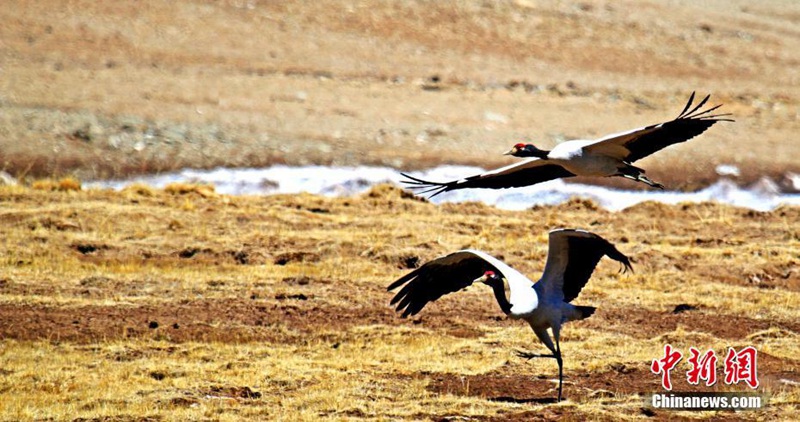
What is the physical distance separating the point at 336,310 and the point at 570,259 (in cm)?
386

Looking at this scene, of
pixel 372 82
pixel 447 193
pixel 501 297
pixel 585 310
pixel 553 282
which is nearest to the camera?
pixel 501 297

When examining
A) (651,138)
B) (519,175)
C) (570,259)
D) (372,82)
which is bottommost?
(570,259)

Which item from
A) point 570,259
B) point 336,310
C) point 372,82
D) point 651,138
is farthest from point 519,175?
point 372,82

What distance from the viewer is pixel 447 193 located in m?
21.3

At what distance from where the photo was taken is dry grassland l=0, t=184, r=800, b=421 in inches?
399

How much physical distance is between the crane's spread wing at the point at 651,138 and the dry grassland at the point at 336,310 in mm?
1719

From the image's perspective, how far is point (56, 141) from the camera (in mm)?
23453

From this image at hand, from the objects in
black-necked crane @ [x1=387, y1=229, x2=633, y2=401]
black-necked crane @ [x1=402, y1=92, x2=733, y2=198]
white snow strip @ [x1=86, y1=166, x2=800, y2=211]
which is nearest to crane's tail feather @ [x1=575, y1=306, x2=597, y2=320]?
black-necked crane @ [x1=387, y1=229, x2=633, y2=401]

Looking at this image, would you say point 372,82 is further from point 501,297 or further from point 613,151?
point 501,297

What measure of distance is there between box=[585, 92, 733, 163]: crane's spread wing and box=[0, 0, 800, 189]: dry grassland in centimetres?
1225

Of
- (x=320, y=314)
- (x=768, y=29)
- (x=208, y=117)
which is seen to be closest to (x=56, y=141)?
(x=208, y=117)

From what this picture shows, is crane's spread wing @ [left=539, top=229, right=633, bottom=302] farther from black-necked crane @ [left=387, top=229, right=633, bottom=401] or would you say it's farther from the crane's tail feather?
the crane's tail feather

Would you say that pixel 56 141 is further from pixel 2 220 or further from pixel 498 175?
pixel 498 175

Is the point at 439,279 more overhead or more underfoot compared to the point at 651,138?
more underfoot
